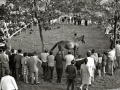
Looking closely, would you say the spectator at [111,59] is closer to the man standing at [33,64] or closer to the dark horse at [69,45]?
the man standing at [33,64]

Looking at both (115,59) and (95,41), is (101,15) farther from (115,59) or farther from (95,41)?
(95,41)

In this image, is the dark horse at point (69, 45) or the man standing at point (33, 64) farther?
the dark horse at point (69, 45)

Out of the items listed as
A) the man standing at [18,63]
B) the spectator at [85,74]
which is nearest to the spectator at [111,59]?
the spectator at [85,74]

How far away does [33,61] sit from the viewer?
1588 centimetres

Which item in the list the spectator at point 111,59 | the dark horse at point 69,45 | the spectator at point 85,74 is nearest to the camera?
the spectator at point 85,74

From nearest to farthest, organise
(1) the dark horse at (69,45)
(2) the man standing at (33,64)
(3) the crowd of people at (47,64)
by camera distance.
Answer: (3) the crowd of people at (47,64), (2) the man standing at (33,64), (1) the dark horse at (69,45)

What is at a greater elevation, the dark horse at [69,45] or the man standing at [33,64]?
the dark horse at [69,45]

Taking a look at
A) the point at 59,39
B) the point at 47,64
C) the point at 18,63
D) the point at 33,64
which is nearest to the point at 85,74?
the point at 47,64

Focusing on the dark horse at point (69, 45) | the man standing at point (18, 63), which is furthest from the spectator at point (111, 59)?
the man standing at point (18, 63)

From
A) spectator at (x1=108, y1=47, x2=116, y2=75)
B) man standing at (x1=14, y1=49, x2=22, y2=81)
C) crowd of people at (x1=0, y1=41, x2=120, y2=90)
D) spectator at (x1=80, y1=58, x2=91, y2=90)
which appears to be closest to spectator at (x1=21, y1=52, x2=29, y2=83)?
crowd of people at (x1=0, y1=41, x2=120, y2=90)

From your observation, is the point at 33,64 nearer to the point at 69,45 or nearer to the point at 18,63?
the point at 18,63

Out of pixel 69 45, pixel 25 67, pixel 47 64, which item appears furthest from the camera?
pixel 69 45

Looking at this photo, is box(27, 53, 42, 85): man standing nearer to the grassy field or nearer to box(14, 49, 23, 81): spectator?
box(14, 49, 23, 81): spectator

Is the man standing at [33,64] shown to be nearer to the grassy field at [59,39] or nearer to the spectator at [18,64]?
the spectator at [18,64]
